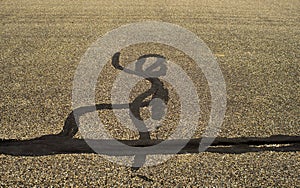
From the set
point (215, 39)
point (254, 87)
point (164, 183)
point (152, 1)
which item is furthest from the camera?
point (152, 1)

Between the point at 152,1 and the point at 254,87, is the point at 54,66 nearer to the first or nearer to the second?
the point at 254,87

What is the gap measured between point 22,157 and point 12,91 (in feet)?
2.35

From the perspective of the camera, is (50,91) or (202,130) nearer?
(202,130)

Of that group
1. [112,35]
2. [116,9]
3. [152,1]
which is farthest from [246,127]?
[152,1]

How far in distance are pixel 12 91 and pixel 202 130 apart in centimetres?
118

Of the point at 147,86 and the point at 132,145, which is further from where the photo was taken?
the point at 147,86

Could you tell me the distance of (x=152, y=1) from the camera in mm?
4840

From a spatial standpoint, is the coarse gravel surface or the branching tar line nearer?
the coarse gravel surface

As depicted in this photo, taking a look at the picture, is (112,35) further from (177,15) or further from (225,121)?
(225,121)

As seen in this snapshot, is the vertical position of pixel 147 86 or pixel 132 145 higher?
pixel 147 86

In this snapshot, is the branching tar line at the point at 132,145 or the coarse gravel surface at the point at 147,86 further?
the branching tar line at the point at 132,145

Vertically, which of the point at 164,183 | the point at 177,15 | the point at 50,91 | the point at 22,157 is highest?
the point at 177,15

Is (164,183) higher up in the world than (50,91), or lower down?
lower down

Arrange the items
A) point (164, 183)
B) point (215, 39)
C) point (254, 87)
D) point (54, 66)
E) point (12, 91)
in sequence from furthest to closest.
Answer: point (215, 39) → point (54, 66) → point (254, 87) → point (12, 91) → point (164, 183)
